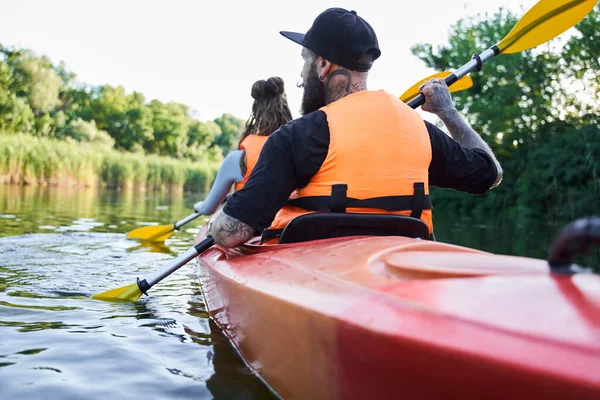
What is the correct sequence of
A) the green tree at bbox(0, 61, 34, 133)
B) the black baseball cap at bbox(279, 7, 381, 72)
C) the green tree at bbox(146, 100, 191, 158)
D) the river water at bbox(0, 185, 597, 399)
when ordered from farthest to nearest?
1. the green tree at bbox(146, 100, 191, 158)
2. the green tree at bbox(0, 61, 34, 133)
3. the black baseball cap at bbox(279, 7, 381, 72)
4. the river water at bbox(0, 185, 597, 399)

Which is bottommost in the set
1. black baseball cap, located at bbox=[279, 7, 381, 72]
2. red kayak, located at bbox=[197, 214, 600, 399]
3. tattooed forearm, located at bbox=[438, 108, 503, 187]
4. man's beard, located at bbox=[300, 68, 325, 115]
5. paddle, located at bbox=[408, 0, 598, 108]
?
red kayak, located at bbox=[197, 214, 600, 399]

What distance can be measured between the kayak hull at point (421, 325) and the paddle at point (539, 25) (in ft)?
7.26

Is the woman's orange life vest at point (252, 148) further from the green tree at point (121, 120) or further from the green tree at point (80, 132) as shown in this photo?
the green tree at point (121, 120)

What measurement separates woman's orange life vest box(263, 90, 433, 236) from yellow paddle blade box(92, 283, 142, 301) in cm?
164

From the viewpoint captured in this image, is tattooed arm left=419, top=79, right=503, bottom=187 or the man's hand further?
the man's hand

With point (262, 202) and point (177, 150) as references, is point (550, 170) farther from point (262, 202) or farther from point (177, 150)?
point (177, 150)

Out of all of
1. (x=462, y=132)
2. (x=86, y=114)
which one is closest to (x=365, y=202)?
(x=462, y=132)

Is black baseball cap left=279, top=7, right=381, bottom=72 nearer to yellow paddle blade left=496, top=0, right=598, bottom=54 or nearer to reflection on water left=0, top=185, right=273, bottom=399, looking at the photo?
reflection on water left=0, top=185, right=273, bottom=399

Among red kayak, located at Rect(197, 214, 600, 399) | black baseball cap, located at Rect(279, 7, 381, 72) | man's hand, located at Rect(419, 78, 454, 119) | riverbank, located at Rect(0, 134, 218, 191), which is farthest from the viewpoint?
riverbank, located at Rect(0, 134, 218, 191)

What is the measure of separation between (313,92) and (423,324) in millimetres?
1558

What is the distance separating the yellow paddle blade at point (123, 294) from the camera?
3.52 m

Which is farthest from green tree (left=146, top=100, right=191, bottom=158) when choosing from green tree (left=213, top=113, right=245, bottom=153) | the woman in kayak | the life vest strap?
the life vest strap

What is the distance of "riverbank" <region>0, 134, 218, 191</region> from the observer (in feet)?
60.1

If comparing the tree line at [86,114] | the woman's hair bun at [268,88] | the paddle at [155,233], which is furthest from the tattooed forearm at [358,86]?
the tree line at [86,114]
